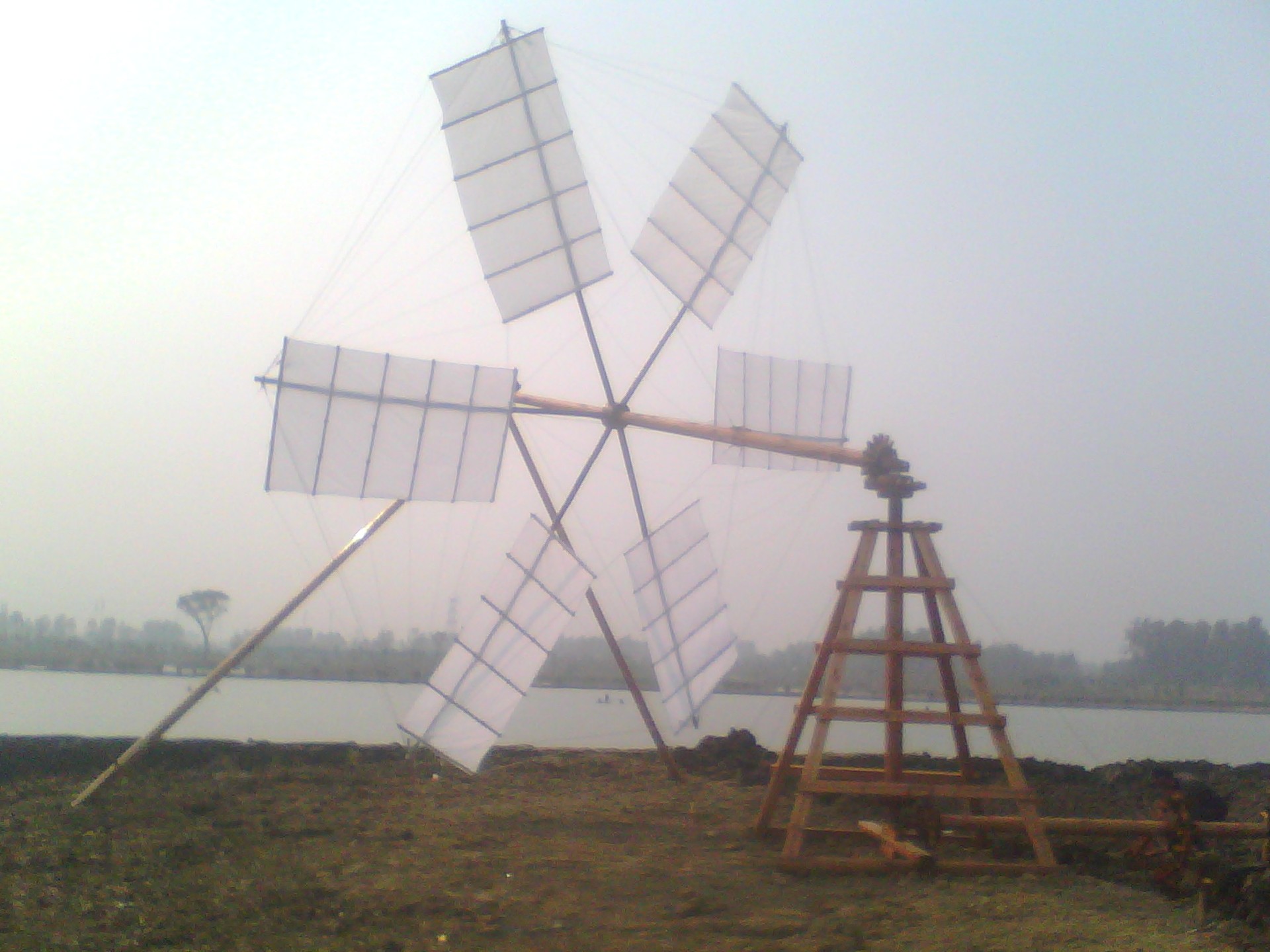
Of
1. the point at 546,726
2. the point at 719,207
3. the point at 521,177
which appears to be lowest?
the point at 546,726

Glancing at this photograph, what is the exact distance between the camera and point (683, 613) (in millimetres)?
13688

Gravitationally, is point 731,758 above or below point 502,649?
below

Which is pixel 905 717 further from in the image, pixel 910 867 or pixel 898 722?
pixel 910 867

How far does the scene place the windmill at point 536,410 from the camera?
10.9 m

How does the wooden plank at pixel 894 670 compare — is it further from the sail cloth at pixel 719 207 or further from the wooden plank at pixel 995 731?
the sail cloth at pixel 719 207

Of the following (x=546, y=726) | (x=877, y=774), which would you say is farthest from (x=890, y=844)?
(x=546, y=726)

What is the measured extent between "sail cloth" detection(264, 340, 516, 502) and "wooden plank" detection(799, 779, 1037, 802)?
544cm

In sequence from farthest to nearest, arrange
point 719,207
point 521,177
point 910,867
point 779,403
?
1. point 719,207
2. point 779,403
3. point 521,177
4. point 910,867

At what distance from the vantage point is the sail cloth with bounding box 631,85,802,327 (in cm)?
1317

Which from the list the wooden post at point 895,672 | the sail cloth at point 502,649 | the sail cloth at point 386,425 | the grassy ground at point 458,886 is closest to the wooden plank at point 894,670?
the wooden post at point 895,672

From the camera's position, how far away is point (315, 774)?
12531 mm

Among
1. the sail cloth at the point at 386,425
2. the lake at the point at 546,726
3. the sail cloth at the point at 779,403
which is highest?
the sail cloth at the point at 779,403

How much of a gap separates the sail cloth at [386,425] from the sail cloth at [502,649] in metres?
1.37

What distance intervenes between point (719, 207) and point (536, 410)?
168 inches
